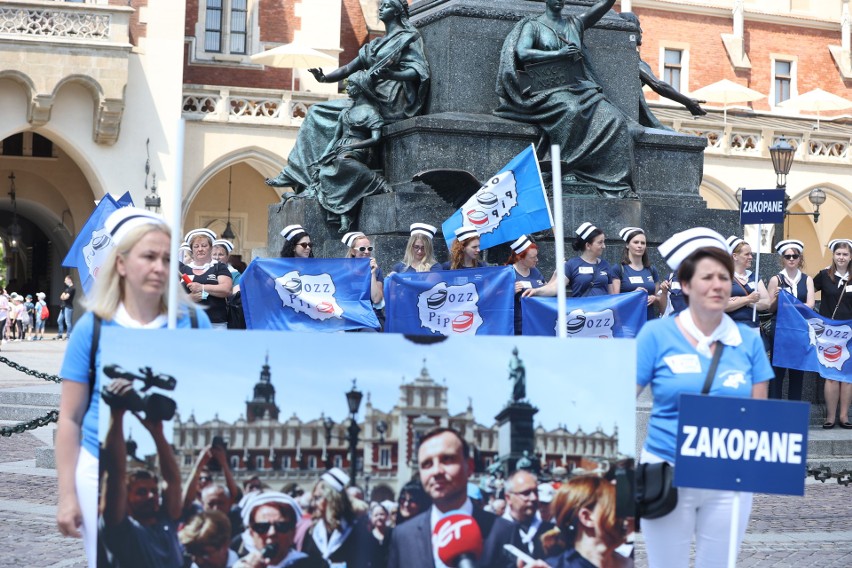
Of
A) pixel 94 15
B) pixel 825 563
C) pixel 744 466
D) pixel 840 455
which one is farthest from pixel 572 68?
pixel 94 15

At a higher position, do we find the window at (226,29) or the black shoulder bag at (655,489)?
Result: the window at (226,29)

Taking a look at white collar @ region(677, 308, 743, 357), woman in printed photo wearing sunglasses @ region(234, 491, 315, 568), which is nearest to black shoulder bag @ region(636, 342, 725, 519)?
white collar @ region(677, 308, 743, 357)

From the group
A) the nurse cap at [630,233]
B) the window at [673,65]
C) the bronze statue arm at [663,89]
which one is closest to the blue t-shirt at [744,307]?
the nurse cap at [630,233]

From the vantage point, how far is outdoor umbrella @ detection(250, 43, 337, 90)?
3638 centimetres

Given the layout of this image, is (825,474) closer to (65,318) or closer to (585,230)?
(585,230)

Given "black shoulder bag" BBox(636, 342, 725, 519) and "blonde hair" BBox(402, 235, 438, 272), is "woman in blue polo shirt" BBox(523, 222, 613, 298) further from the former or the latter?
"black shoulder bag" BBox(636, 342, 725, 519)

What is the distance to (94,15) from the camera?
3350 cm

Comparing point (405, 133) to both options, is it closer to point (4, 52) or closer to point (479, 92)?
point (479, 92)

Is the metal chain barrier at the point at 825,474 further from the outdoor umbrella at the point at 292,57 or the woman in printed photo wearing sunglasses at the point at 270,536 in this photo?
the outdoor umbrella at the point at 292,57

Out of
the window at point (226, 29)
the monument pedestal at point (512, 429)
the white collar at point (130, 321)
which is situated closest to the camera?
the monument pedestal at point (512, 429)

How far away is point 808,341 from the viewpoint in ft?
38.9

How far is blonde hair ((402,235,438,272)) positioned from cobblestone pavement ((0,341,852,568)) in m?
2.82

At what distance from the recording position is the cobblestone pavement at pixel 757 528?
7352 millimetres

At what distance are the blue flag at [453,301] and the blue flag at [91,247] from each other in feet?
9.12
